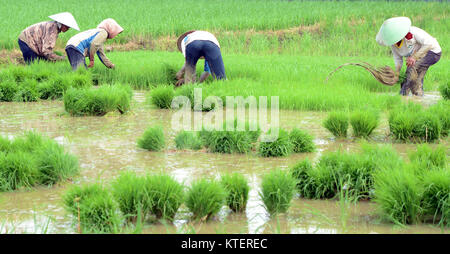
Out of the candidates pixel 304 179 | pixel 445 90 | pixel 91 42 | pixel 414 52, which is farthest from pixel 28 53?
pixel 304 179

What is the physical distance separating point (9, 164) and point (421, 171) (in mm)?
2804

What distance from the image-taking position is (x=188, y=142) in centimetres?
537

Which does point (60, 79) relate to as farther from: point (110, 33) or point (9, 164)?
point (9, 164)

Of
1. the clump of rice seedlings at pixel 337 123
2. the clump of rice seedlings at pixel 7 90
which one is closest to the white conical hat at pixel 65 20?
the clump of rice seedlings at pixel 7 90

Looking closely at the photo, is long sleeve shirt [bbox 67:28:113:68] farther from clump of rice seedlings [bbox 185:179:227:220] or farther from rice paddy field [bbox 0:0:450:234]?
clump of rice seedlings [bbox 185:179:227:220]

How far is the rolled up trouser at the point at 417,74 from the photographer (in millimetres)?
9031

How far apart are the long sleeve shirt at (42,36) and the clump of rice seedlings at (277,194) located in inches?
309

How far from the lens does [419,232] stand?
3.29 m

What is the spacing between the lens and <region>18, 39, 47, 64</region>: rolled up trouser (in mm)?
10922

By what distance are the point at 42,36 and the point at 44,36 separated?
0.20ft

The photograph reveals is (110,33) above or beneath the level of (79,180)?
above

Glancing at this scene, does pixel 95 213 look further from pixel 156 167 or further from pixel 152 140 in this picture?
pixel 152 140

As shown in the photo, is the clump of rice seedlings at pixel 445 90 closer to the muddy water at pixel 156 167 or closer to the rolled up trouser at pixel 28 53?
the muddy water at pixel 156 167
